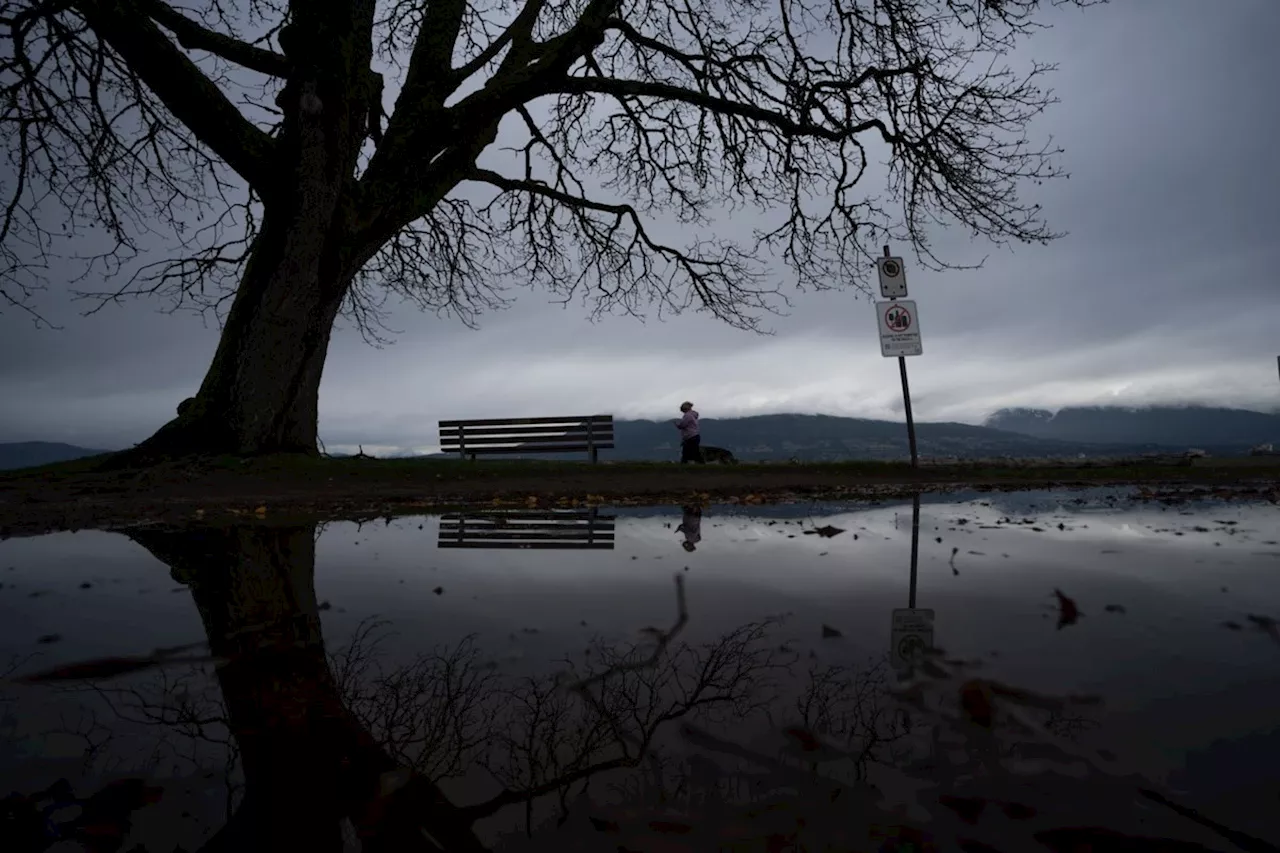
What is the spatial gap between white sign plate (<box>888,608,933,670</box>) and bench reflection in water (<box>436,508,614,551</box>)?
2222 mm

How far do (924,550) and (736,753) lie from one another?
2.95 m

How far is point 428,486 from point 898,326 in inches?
309

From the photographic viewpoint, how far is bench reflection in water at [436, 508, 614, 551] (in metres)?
4.74

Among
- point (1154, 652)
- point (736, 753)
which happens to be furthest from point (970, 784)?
point (1154, 652)

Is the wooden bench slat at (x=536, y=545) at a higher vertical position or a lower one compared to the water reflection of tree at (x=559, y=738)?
higher

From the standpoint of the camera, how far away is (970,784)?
1287 millimetres

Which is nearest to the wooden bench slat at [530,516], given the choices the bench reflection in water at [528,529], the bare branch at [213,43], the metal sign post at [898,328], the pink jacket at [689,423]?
the bench reflection in water at [528,529]

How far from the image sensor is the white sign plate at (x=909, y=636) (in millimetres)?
2076

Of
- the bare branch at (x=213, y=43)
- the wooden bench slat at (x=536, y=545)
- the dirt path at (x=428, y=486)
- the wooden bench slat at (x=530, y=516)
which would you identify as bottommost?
the wooden bench slat at (x=536, y=545)

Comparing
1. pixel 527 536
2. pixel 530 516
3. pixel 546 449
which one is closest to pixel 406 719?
pixel 527 536

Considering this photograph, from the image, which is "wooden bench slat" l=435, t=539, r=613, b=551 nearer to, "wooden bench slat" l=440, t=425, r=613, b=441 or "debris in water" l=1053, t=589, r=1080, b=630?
"debris in water" l=1053, t=589, r=1080, b=630

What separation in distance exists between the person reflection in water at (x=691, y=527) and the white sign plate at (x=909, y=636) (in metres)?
1.86

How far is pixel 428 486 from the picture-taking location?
10.2m

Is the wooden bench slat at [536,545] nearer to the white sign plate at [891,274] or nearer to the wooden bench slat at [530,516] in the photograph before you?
the wooden bench slat at [530,516]
